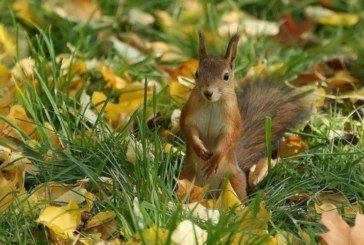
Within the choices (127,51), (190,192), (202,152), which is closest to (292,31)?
(127,51)

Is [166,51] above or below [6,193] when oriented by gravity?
below

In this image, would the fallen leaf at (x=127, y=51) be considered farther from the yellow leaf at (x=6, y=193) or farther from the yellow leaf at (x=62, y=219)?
the yellow leaf at (x=62, y=219)

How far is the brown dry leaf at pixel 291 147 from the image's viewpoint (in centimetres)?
345

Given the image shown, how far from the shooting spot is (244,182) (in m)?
3.06

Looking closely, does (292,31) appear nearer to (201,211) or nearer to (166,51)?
(166,51)

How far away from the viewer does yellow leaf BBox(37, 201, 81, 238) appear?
2.64 metres

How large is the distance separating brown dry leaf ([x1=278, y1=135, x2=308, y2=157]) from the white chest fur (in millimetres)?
500

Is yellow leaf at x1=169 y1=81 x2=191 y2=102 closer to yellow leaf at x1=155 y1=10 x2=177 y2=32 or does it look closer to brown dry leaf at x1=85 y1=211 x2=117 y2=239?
yellow leaf at x1=155 y1=10 x2=177 y2=32

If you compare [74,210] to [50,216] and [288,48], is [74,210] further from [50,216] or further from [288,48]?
[288,48]

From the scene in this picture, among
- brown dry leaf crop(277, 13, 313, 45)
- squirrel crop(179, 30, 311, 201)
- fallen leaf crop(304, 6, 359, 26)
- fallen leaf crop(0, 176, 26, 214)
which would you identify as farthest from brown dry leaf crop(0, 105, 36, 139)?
fallen leaf crop(304, 6, 359, 26)

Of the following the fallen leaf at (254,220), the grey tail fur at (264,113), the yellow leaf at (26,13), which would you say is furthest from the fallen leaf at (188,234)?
the yellow leaf at (26,13)

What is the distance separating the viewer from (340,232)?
256cm

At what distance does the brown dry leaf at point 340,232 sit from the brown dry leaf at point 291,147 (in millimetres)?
864

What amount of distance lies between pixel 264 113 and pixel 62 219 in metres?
1.05
